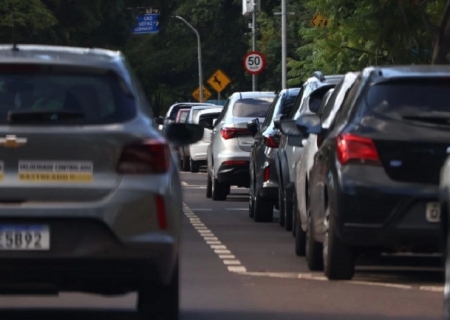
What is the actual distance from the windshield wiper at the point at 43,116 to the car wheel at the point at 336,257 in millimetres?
4055

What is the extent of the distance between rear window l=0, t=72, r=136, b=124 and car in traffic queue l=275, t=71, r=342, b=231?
7829 millimetres

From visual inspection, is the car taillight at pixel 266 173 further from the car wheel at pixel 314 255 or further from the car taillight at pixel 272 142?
the car wheel at pixel 314 255

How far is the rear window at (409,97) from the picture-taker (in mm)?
12578

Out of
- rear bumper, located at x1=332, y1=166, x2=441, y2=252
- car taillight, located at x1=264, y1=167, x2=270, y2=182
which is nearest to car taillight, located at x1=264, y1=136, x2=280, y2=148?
car taillight, located at x1=264, y1=167, x2=270, y2=182

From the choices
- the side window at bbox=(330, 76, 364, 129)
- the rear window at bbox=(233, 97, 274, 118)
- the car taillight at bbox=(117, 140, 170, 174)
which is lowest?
the rear window at bbox=(233, 97, 274, 118)

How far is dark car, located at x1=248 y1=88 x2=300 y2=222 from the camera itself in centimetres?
1994

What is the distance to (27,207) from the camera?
8.66 meters

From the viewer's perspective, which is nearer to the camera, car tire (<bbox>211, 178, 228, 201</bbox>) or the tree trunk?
the tree trunk

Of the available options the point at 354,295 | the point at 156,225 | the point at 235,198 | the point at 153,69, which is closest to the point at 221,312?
the point at 354,295

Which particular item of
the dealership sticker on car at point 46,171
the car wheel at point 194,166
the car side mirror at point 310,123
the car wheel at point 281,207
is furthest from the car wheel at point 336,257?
the car wheel at point 194,166

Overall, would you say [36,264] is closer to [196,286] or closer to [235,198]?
[196,286]

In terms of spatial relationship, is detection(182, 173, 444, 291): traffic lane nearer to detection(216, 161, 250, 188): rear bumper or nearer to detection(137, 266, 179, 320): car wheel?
detection(216, 161, 250, 188): rear bumper

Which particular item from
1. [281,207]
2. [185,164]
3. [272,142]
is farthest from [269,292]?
[185,164]

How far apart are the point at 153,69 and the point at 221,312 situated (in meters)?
80.9
